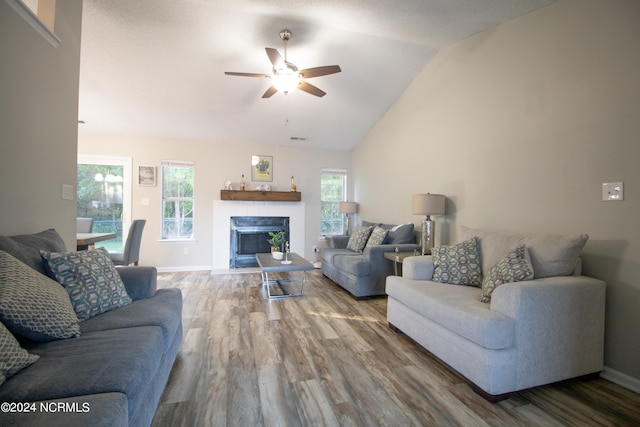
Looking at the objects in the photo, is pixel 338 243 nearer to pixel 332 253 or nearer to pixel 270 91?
pixel 332 253

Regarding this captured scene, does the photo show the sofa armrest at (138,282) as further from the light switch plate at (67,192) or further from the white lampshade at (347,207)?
the white lampshade at (347,207)

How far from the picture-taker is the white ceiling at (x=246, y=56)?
271 cm

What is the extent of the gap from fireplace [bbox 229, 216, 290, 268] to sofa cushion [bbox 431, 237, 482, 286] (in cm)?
356

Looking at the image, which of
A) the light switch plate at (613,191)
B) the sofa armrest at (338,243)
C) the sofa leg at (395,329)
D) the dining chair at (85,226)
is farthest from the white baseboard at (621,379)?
the dining chair at (85,226)

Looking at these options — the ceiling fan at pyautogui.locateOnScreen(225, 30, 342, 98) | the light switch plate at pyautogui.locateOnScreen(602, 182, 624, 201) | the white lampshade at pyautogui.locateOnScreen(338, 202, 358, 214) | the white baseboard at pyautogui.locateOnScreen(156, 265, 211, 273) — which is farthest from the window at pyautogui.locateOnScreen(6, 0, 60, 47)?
the white lampshade at pyautogui.locateOnScreen(338, 202, 358, 214)

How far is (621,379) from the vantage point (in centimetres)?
193

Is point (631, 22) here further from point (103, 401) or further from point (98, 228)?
point (98, 228)

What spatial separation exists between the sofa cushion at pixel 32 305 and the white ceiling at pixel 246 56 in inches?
102

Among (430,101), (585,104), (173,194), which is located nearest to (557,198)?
(585,104)

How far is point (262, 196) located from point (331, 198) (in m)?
1.54

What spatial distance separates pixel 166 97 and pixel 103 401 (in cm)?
415

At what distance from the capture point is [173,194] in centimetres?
534

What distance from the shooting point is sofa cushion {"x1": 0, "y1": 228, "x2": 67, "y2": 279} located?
4.87ft

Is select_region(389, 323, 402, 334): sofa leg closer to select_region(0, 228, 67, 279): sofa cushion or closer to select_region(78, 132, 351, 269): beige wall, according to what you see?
select_region(0, 228, 67, 279): sofa cushion
